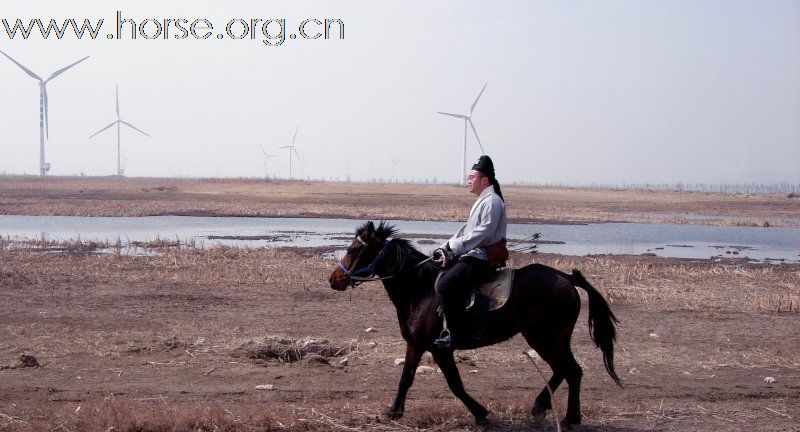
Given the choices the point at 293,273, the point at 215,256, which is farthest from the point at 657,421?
the point at 215,256

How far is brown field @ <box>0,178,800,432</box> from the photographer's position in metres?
7.59

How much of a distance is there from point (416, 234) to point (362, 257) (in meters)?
24.0

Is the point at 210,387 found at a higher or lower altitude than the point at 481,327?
lower

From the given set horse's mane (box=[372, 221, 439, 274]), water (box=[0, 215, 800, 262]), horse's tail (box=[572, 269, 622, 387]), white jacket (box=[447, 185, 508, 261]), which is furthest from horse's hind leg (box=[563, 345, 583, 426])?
water (box=[0, 215, 800, 262])

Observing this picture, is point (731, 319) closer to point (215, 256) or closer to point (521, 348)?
point (521, 348)

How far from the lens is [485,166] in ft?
24.1

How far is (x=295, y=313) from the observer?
13344 mm

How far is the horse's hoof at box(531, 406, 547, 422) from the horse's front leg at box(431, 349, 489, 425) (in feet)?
1.69

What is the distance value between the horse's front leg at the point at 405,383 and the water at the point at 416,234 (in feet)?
61.2

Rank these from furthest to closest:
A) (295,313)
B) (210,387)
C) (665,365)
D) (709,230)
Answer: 1. (709,230)
2. (295,313)
3. (665,365)
4. (210,387)

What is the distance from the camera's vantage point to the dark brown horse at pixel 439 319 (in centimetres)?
729

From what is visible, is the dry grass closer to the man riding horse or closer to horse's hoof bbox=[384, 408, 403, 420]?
horse's hoof bbox=[384, 408, 403, 420]

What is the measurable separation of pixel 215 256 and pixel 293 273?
4.33 m

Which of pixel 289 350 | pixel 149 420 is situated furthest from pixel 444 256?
pixel 289 350
